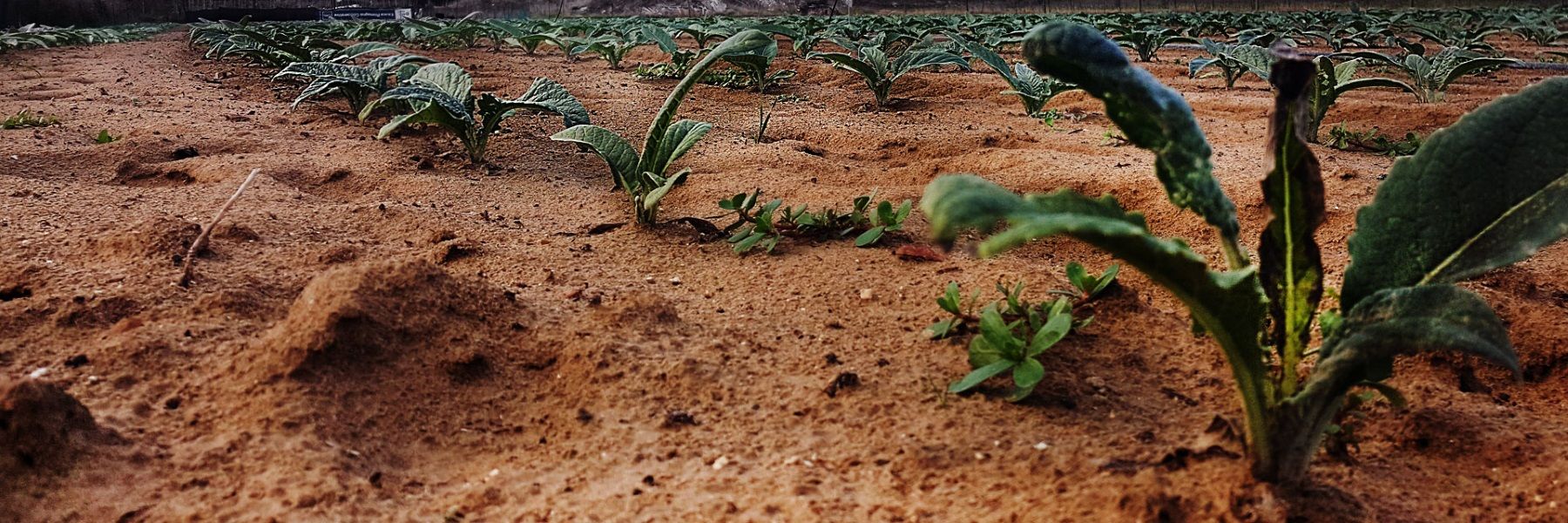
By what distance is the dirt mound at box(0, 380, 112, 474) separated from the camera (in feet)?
4.08

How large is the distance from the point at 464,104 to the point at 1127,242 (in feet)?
9.01

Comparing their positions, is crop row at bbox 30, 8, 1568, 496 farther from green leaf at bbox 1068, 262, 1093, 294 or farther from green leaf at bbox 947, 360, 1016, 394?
green leaf at bbox 1068, 262, 1093, 294

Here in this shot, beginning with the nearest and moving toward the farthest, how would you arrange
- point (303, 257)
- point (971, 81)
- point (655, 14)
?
point (303, 257) → point (971, 81) → point (655, 14)

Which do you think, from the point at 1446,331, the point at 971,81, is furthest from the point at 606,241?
the point at 971,81

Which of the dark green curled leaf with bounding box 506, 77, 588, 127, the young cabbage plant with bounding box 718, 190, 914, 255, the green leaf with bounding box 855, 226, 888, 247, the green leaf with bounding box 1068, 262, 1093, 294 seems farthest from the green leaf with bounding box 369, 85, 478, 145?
the green leaf with bounding box 1068, 262, 1093, 294

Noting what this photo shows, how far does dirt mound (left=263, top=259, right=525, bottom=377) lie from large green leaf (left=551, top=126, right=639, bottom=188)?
2.52 feet

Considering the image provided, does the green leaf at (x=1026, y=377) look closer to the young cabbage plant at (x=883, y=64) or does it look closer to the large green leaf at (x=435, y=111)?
the large green leaf at (x=435, y=111)

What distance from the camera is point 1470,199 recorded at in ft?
4.17

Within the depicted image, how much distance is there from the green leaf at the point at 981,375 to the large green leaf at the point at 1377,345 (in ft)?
1.38

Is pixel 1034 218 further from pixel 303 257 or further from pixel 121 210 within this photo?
A: pixel 121 210

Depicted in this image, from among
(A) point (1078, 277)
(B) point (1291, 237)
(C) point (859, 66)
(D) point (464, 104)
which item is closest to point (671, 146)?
(D) point (464, 104)

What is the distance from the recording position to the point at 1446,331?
1006mm

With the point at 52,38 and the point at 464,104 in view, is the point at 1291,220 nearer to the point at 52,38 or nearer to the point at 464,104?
the point at 464,104

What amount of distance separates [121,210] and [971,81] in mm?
4909
